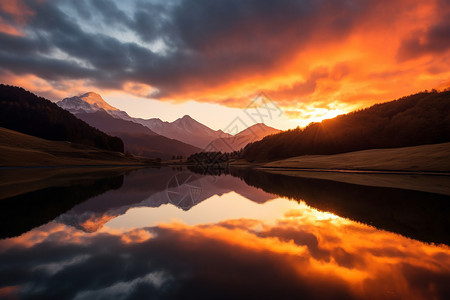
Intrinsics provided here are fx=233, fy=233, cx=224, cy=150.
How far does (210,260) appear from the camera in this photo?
880 cm

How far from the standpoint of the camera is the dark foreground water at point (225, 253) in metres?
6.65

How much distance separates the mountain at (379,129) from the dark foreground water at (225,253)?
12425cm

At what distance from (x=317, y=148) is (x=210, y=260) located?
161656 millimetres


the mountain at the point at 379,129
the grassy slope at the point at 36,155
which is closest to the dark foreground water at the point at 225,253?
the grassy slope at the point at 36,155

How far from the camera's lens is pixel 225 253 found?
31.5ft

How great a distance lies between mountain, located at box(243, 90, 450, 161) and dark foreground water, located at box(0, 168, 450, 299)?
124 meters

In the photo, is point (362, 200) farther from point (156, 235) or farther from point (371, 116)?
point (371, 116)

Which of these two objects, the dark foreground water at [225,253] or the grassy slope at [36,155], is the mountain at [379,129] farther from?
the dark foreground water at [225,253]

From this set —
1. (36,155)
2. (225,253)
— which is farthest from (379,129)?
(36,155)

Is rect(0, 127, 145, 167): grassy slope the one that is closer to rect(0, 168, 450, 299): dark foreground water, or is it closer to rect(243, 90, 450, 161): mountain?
rect(0, 168, 450, 299): dark foreground water

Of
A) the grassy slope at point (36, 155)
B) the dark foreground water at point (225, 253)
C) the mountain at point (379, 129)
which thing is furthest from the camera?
the mountain at point (379, 129)

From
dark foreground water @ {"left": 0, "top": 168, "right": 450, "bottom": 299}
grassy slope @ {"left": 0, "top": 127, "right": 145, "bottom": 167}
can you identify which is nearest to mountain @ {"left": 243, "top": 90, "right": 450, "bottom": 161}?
grassy slope @ {"left": 0, "top": 127, "right": 145, "bottom": 167}

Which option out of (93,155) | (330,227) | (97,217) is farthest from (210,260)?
(93,155)

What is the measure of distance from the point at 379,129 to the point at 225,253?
155 meters
